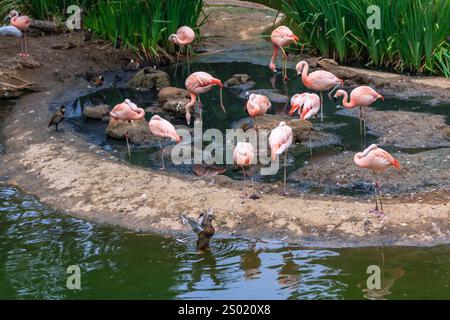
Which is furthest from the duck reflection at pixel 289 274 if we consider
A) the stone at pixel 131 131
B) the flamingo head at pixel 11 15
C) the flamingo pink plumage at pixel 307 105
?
the flamingo head at pixel 11 15

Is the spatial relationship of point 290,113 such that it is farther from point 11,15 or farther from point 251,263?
point 11,15

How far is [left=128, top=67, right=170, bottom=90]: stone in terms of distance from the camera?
12.0 meters

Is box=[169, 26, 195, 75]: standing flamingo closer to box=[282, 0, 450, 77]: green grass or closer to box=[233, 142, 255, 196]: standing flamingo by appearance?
box=[282, 0, 450, 77]: green grass

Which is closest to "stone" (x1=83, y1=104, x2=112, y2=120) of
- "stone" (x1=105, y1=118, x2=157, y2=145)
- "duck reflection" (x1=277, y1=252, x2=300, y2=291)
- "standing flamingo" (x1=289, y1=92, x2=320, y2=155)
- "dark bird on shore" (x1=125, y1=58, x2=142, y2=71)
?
"stone" (x1=105, y1=118, x2=157, y2=145)

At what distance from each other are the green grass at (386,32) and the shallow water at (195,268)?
18.2 ft

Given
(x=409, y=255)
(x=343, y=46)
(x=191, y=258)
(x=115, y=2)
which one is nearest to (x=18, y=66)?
(x=115, y=2)

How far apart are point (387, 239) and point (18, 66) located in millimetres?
7095

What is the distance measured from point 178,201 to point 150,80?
15.1ft

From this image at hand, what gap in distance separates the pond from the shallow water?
55.3 inches

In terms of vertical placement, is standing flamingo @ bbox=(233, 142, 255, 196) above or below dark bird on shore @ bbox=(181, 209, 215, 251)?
above

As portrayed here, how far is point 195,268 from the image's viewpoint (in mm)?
6520

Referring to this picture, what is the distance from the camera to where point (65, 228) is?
7473 mm

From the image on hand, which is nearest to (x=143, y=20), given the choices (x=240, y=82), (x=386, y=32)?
(x=240, y=82)

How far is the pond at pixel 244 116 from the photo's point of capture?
8.83m
